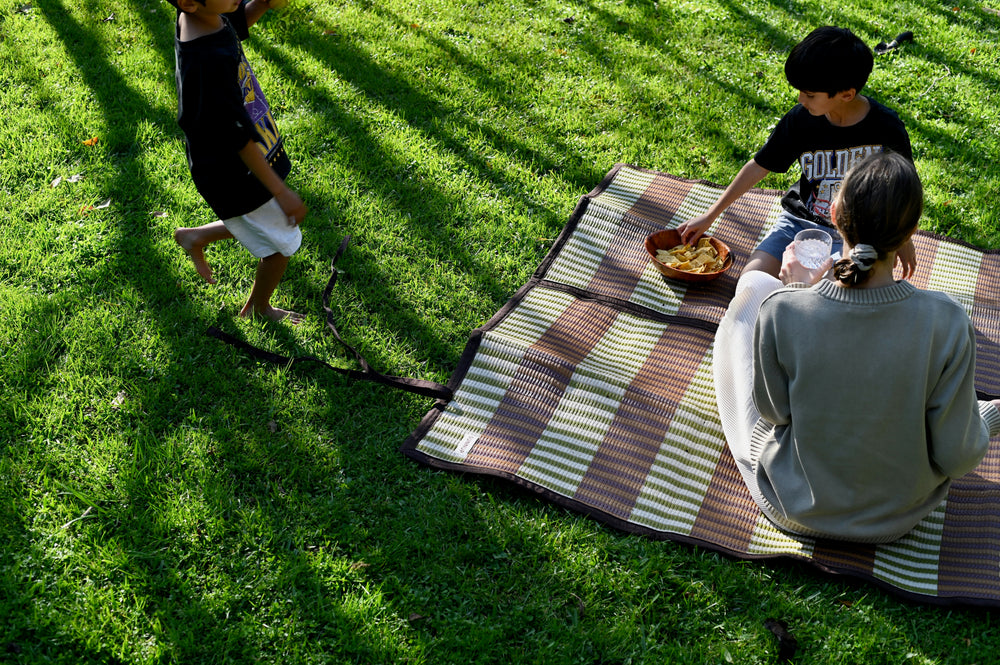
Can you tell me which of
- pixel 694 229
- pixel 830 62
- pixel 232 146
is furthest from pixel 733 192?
pixel 232 146

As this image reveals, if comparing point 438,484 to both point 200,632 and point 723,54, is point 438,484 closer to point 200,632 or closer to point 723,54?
point 200,632

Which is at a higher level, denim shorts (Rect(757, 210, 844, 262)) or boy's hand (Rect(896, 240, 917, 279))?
boy's hand (Rect(896, 240, 917, 279))

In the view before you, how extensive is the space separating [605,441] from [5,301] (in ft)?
9.63

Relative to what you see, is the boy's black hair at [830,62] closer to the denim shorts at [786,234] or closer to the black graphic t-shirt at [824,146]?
the black graphic t-shirt at [824,146]

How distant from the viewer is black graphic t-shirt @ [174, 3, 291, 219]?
9.78ft

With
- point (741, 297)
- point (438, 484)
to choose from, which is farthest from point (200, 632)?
point (741, 297)

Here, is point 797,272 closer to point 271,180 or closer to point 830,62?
point 830,62

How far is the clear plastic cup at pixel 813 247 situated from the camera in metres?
3.16

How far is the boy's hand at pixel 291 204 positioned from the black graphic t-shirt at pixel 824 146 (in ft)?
7.00

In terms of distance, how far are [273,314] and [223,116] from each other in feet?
3.57

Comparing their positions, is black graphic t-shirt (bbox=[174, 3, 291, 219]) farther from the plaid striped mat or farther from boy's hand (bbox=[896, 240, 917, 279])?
boy's hand (bbox=[896, 240, 917, 279])

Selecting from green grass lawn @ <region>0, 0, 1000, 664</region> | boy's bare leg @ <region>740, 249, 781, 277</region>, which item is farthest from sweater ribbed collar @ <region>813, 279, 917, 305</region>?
boy's bare leg @ <region>740, 249, 781, 277</region>

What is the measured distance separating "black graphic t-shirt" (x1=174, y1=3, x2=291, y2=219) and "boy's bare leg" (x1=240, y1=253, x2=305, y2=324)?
1.02ft

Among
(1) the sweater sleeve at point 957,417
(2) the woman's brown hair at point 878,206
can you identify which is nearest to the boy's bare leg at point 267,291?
(2) the woman's brown hair at point 878,206
